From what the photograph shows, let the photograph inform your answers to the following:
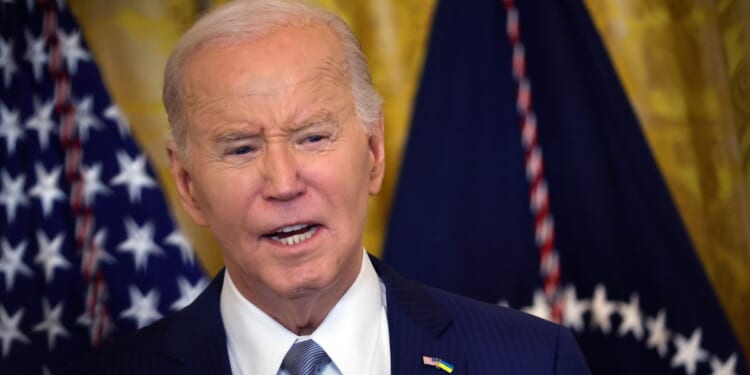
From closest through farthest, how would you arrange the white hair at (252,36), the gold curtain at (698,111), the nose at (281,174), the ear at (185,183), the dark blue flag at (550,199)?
the nose at (281,174) < the white hair at (252,36) < the ear at (185,183) < the dark blue flag at (550,199) < the gold curtain at (698,111)

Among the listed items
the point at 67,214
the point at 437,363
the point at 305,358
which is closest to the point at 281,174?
the point at 305,358

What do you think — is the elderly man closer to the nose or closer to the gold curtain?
the nose

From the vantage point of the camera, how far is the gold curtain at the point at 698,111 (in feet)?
10.6

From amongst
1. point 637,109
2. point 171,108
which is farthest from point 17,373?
point 637,109

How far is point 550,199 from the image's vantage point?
3080 mm

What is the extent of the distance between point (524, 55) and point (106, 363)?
1.70 meters

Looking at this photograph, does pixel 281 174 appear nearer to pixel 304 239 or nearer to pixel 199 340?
pixel 304 239

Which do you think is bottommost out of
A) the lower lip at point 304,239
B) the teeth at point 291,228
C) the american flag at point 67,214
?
the american flag at point 67,214

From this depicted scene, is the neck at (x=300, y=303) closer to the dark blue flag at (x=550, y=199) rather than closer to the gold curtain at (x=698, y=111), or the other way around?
the dark blue flag at (x=550, y=199)

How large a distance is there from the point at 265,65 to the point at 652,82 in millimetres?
1830

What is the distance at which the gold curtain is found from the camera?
3217mm

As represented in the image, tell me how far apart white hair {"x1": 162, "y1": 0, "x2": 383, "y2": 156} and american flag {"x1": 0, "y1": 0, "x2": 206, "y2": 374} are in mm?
1275

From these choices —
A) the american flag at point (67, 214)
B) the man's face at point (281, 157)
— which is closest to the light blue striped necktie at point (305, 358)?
the man's face at point (281, 157)

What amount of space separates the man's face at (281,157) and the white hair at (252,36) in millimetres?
Answer: 23
